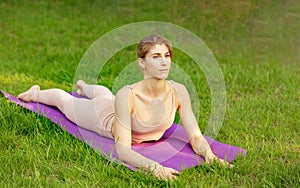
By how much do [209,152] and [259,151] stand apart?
0.36m

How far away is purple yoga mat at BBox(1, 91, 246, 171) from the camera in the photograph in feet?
10.4

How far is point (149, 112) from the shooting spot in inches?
127

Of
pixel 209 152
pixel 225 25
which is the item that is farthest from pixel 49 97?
pixel 225 25

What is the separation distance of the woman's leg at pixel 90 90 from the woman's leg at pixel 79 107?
0.60 feet

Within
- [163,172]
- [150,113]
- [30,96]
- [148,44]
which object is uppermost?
[148,44]

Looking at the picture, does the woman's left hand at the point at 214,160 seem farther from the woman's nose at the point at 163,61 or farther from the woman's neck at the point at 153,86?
the woman's nose at the point at 163,61

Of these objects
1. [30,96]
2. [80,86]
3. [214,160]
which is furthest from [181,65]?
[214,160]

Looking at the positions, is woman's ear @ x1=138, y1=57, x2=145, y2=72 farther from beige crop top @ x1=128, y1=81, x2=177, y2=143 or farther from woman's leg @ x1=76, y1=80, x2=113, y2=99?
woman's leg @ x1=76, y1=80, x2=113, y2=99

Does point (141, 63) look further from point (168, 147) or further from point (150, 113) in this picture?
point (168, 147)

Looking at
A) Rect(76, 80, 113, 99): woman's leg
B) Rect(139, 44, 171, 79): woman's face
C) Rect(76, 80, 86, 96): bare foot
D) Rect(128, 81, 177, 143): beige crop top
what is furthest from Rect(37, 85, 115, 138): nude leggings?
Rect(139, 44, 171, 79): woman's face

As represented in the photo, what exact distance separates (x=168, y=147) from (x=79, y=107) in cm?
67

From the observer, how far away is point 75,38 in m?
6.18

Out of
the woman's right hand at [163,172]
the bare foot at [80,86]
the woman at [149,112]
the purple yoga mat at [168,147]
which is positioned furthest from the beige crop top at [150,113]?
the bare foot at [80,86]

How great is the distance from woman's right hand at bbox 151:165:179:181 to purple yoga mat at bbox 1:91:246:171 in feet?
0.35
